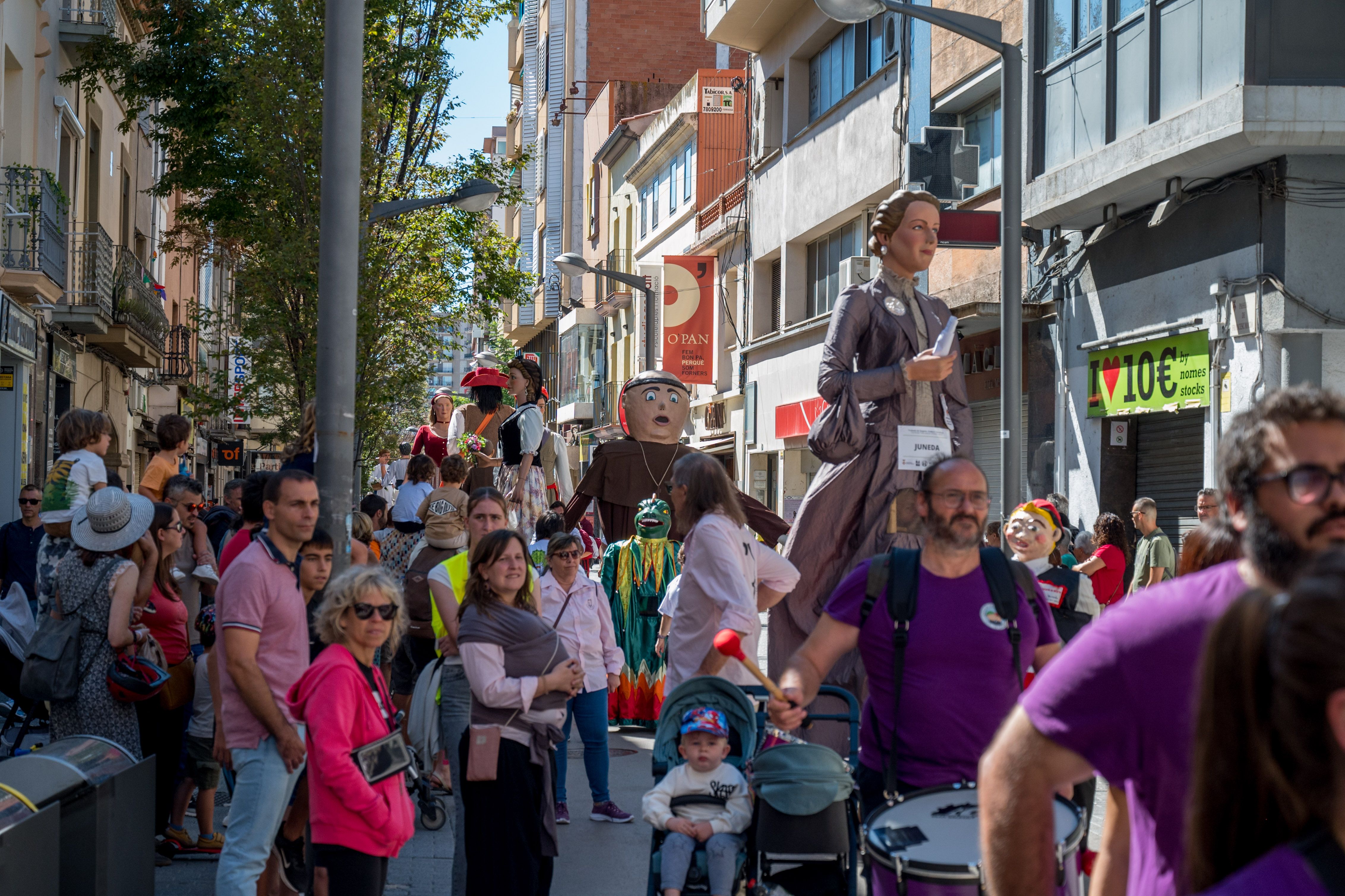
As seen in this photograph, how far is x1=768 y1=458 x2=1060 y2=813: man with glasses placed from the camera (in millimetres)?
4008

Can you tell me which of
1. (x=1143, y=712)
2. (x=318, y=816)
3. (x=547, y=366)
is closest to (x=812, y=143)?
(x=318, y=816)

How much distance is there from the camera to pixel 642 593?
9.84 metres

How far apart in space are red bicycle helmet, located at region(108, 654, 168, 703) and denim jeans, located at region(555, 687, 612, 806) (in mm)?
2187

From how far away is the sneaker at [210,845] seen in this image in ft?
22.4

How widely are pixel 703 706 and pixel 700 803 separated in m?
0.33

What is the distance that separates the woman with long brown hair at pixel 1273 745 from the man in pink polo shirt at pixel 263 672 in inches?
148

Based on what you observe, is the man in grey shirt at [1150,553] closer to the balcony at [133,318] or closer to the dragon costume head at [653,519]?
the dragon costume head at [653,519]

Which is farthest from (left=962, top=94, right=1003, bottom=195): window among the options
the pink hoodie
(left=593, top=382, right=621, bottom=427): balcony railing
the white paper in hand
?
(left=593, top=382, right=621, bottom=427): balcony railing

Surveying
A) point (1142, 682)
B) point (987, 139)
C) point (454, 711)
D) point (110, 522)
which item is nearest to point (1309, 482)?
point (1142, 682)

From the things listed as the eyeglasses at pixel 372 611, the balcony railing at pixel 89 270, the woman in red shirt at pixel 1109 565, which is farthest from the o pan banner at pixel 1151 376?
the balcony railing at pixel 89 270

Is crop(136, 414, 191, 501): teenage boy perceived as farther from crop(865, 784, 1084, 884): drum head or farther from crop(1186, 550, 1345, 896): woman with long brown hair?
crop(1186, 550, 1345, 896): woman with long brown hair

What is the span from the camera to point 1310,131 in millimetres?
12234

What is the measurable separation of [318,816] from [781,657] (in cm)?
241

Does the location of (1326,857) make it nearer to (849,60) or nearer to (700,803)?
(700,803)
